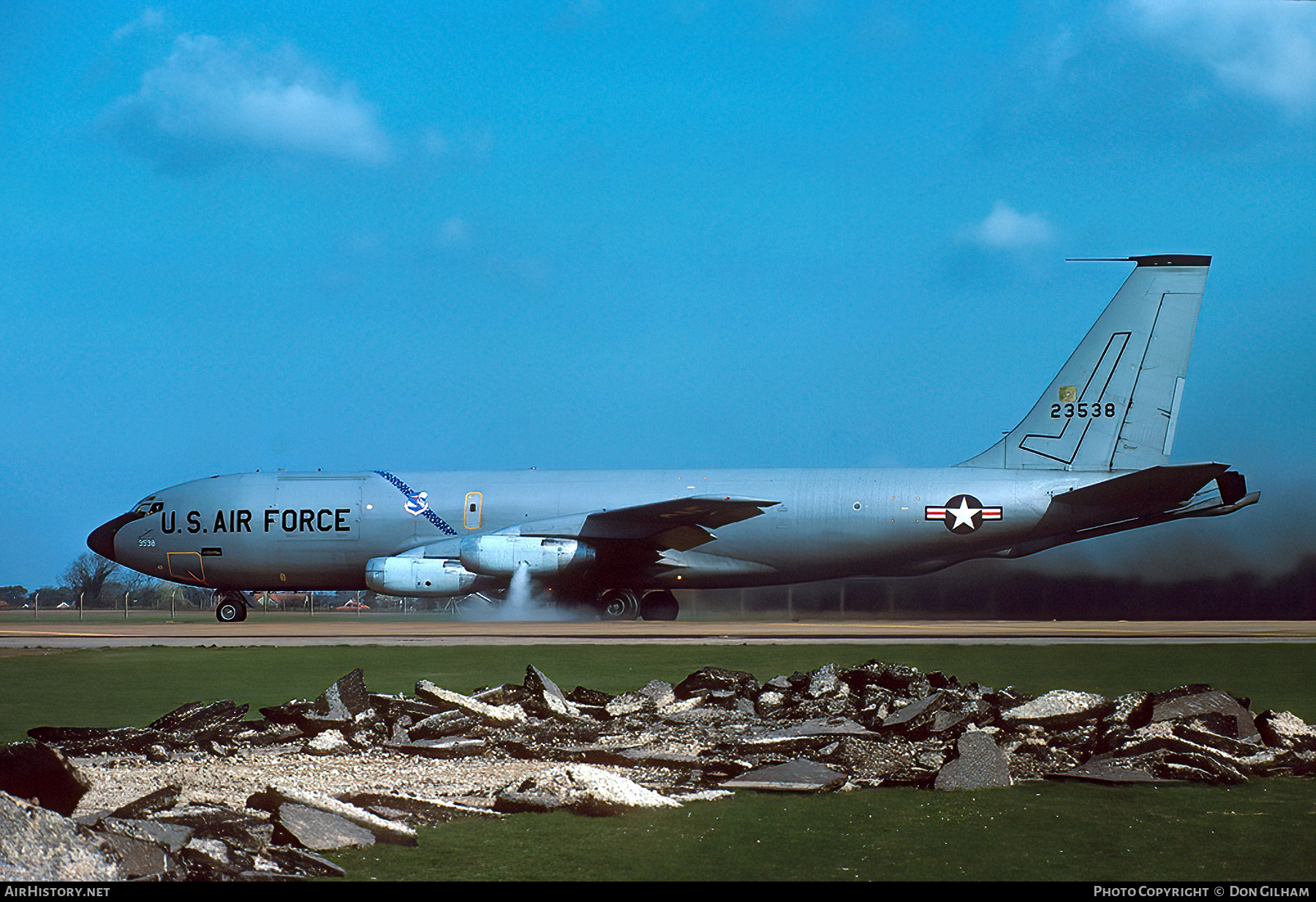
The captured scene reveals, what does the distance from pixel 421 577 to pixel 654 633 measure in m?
8.37

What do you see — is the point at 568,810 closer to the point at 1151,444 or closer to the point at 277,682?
the point at 277,682

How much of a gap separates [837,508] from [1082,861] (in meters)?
22.2

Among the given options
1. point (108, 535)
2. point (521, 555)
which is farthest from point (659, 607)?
point (108, 535)

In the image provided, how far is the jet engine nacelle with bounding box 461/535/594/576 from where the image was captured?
26.6 meters

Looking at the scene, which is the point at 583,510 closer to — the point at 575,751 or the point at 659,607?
the point at 659,607

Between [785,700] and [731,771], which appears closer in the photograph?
[731,771]

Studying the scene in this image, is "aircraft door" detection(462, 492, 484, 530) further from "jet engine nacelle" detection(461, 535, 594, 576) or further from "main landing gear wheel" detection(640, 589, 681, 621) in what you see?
"main landing gear wheel" detection(640, 589, 681, 621)

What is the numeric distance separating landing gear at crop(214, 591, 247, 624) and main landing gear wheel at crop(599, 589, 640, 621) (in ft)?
31.8

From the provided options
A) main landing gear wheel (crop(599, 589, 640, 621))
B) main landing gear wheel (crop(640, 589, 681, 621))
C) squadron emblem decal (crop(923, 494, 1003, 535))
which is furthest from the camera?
main landing gear wheel (crop(640, 589, 681, 621))

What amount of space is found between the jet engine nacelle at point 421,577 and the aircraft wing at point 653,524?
5.88 ft

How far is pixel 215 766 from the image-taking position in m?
6.91

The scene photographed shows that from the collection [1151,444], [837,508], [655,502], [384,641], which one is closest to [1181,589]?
[1151,444]

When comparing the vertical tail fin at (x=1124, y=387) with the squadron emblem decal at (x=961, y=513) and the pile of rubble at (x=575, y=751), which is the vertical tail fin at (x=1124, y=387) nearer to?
the squadron emblem decal at (x=961, y=513)

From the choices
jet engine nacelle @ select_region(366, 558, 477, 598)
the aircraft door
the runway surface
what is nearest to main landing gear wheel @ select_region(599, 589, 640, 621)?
the runway surface
